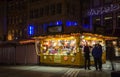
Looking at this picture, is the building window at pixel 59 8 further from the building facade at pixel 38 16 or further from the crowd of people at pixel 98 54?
the crowd of people at pixel 98 54

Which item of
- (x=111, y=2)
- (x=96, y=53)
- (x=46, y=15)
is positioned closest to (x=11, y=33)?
(x=46, y=15)

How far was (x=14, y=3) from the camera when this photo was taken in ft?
222

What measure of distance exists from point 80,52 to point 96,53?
369cm

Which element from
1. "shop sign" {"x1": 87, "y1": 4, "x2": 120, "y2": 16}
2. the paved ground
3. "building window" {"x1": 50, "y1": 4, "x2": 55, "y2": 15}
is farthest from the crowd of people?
"building window" {"x1": 50, "y1": 4, "x2": 55, "y2": 15}

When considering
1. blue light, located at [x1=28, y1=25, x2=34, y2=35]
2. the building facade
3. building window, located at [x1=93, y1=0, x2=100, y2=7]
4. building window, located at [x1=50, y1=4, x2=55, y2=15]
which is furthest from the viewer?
blue light, located at [x1=28, y1=25, x2=34, y2=35]

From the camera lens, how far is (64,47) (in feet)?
98.4

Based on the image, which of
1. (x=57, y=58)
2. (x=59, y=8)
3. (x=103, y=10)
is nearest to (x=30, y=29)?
(x=59, y=8)

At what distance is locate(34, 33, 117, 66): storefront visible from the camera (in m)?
28.2

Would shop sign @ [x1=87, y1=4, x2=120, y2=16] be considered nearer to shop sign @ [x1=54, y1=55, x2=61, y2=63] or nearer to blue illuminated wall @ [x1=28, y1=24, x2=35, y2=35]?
blue illuminated wall @ [x1=28, y1=24, x2=35, y2=35]

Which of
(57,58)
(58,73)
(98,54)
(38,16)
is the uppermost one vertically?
(38,16)

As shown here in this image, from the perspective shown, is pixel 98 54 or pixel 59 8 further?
pixel 59 8

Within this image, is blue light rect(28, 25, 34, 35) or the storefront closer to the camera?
the storefront

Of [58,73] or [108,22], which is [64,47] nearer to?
A: [58,73]

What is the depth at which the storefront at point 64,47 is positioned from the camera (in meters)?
28.2
